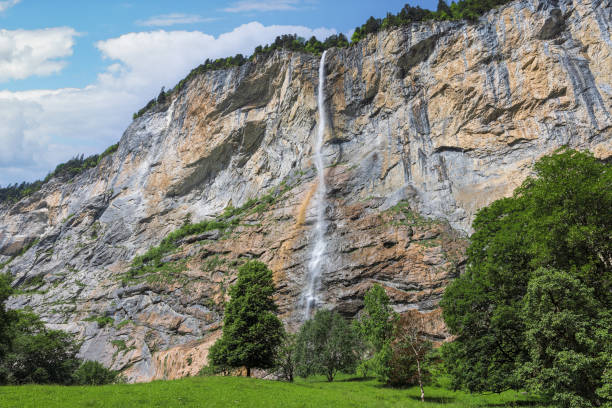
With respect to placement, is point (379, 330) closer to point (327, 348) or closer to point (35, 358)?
point (327, 348)

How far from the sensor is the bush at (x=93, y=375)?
123ft

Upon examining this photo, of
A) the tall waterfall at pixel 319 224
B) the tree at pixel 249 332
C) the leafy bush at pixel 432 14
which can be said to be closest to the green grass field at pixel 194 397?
the tree at pixel 249 332

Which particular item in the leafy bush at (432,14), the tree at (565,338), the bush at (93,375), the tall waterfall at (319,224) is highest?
the leafy bush at (432,14)

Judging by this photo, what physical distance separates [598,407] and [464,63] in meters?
51.3

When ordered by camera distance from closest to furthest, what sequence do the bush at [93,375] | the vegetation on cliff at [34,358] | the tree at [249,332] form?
the tree at [249,332] → the vegetation on cliff at [34,358] → the bush at [93,375]

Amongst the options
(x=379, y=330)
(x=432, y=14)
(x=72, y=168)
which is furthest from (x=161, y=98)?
(x=379, y=330)

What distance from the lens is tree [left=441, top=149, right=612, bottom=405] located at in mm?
14641

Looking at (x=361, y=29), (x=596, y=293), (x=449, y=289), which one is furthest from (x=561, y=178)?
(x=361, y=29)

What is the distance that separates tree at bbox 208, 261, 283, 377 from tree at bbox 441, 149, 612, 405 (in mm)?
12407

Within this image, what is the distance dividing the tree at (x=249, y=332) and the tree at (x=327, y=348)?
308 inches

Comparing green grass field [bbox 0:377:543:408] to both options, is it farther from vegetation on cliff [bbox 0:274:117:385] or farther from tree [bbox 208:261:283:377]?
vegetation on cliff [bbox 0:274:117:385]

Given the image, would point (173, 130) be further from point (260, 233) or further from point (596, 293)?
point (596, 293)

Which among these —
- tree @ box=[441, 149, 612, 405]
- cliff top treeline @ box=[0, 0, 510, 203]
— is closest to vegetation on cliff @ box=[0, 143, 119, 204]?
cliff top treeline @ box=[0, 0, 510, 203]

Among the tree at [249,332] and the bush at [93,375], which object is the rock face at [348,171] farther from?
the tree at [249,332]
